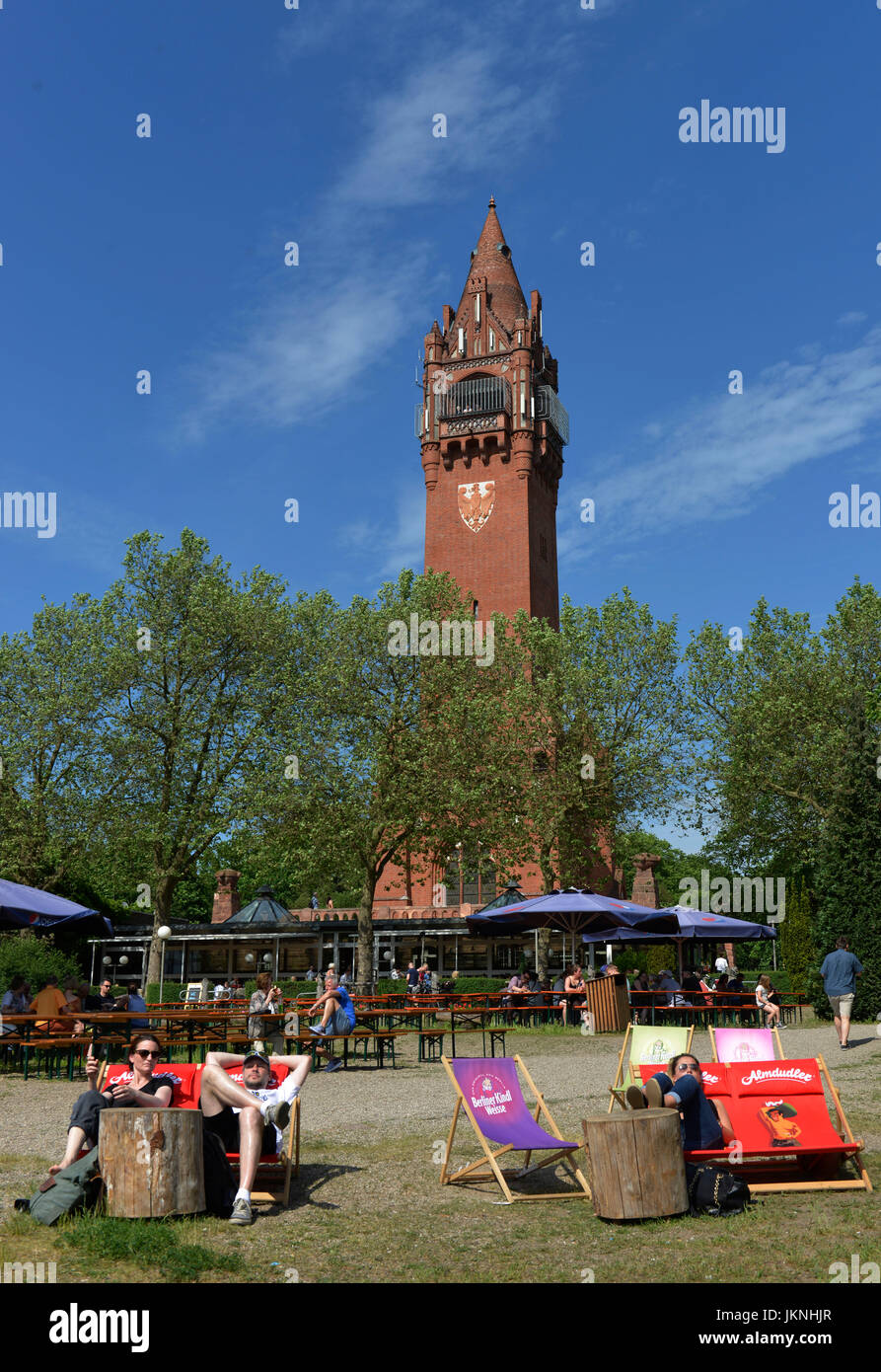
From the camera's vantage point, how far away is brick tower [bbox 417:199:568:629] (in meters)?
49.0

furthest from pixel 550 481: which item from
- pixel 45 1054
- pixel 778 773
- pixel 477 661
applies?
pixel 45 1054

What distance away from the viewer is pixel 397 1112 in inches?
460

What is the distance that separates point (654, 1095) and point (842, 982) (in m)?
11.5

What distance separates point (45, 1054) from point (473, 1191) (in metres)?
12.0

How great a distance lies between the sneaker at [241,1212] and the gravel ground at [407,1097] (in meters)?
1.83

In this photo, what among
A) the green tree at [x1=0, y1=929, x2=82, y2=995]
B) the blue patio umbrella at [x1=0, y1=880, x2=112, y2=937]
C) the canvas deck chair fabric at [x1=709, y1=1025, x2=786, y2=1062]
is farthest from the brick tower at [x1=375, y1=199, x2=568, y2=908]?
the canvas deck chair fabric at [x1=709, y1=1025, x2=786, y2=1062]

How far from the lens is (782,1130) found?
26.1ft

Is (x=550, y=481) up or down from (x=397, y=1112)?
up

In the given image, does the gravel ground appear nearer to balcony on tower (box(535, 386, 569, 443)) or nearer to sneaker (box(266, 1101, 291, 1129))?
sneaker (box(266, 1101, 291, 1129))

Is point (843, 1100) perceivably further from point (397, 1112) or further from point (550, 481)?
point (550, 481)

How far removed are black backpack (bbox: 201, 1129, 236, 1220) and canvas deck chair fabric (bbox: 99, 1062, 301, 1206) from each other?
501 millimetres

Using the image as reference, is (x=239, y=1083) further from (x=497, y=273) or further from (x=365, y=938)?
(x=497, y=273)

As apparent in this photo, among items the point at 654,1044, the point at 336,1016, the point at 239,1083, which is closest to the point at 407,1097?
the point at 336,1016
